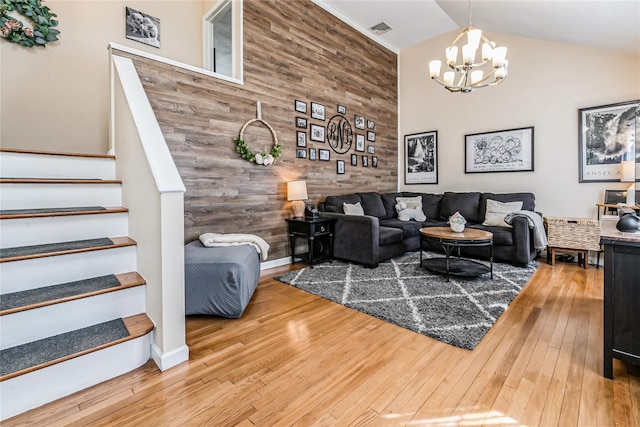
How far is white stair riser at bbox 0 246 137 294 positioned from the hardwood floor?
656 millimetres

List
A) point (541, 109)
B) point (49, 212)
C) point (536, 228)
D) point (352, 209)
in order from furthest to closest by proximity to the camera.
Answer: point (541, 109) → point (352, 209) → point (536, 228) → point (49, 212)

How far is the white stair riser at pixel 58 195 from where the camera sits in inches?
75.3

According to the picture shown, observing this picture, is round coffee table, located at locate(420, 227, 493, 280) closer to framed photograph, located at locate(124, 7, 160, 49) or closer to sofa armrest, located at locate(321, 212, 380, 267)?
sofa armrest, located at locate(321, 212, 380, 267)

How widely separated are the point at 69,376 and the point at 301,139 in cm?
352

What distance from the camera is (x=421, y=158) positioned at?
5867 millimetres

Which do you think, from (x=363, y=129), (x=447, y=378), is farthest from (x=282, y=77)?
(x=447, y=378)

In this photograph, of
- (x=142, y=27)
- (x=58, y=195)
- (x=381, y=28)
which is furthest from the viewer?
(x=381, y=28)

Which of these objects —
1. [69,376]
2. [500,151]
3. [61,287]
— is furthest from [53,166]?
[500,151]

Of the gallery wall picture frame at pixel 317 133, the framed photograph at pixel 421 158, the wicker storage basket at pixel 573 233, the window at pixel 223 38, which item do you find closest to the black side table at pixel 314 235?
the gallery wall picture frame at pixel 317 133

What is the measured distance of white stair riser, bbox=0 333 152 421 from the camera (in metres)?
1.33

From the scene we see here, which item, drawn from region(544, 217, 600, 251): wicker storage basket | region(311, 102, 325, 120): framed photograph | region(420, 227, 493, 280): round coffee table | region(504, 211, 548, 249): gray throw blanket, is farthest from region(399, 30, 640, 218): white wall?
region(311, 102, 325, 120): framed photograph

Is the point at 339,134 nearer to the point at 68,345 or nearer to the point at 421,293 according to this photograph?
the point at 421,293

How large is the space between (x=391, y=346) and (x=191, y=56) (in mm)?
4748

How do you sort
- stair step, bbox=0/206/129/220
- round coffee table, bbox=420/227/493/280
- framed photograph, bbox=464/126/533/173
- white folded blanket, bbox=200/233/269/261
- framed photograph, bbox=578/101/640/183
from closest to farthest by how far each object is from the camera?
1. stair step, bbox=0/206/129/220
2. white folded blanket, bbox=200/233/269/261
3. round coffee table, bbox=420/227/493/280
4. framed photograph, bbox=578/101/640/183
5. framed photograph, bbox=464/126/533/173
